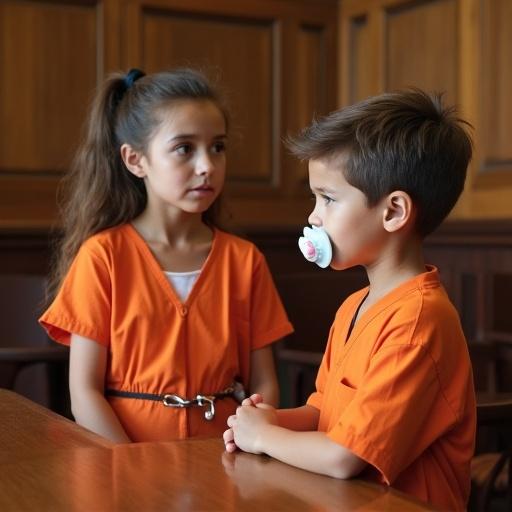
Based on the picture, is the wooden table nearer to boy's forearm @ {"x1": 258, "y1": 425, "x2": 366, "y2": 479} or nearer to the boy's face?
boy's forearm @ {"x1": 258, "y1": 425, "x2": 366, "y2": 479}

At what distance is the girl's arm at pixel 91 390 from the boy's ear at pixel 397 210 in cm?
88

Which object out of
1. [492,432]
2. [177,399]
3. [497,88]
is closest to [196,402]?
[177,399]

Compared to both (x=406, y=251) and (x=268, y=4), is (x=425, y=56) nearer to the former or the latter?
(x=268, y=4)

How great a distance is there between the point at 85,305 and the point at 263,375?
408mm

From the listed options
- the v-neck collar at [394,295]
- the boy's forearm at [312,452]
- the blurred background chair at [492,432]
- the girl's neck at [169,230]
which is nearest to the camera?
the boy's forearm at [312,452]

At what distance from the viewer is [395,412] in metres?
1.17

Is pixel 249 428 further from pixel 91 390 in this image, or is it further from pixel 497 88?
pixel 497 88

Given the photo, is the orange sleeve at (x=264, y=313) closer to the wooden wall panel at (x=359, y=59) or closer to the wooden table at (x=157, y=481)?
the wooden table at (x=157, y=481)

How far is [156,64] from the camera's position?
3.79m

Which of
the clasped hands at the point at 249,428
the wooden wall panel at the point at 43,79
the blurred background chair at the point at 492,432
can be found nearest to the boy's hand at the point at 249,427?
the clasped hands at the point at 249,428

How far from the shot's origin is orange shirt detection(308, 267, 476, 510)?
45.9 inches

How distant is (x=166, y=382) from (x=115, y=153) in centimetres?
58

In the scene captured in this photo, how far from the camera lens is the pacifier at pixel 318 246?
4.35 feet

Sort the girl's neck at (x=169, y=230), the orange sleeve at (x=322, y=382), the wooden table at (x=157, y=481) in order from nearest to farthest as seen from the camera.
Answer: the wooden table at (x=157, y=481) → the orange sleeve at (x=322, y=382) → the girl's neck at (x=169, y=230)
